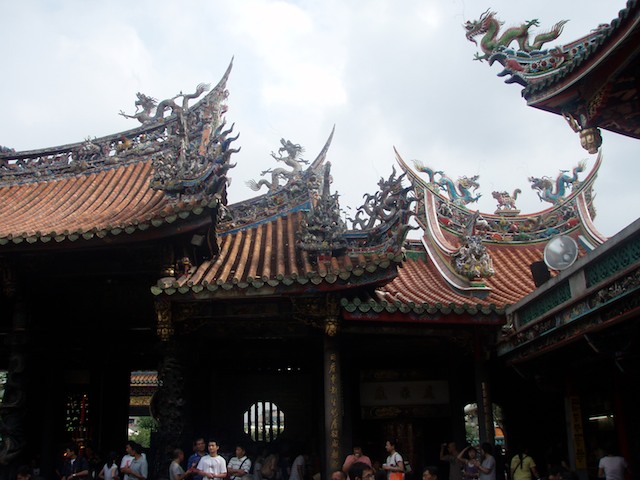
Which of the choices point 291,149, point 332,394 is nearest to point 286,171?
point 291,149

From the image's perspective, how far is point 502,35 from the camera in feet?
27.2

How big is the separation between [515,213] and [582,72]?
871 cm

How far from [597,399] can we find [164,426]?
231 inches

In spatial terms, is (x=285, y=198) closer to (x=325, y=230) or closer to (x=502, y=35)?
(x=325, y=230)

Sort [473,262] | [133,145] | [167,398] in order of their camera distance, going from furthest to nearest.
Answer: [133,145]
[473,262]
[167,398]

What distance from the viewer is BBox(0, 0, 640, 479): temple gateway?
7.95 meters

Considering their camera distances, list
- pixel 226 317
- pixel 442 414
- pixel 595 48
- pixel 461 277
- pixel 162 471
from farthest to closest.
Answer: pixel 461 277, pixel 442 414, pixel 226 317, pixel 162 471, pixel 595 48

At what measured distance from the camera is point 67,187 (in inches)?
528

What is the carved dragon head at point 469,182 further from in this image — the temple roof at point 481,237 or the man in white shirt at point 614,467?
the man in white shirt at point 614,467

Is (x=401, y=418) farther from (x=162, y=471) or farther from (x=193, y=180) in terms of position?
(x=193, y=180)

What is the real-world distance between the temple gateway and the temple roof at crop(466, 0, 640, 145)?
25 millimetres

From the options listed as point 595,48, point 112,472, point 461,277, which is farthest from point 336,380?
point 595,48

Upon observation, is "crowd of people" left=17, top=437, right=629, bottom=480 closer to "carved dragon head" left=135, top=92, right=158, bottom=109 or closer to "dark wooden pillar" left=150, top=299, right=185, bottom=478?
"dark wooden pillar" left=150, top=299, right=185, bottom=478

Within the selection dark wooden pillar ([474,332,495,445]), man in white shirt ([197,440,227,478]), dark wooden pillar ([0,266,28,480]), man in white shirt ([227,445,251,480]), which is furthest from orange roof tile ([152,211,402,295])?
dark wooden pillar ([0,266,28,480])
